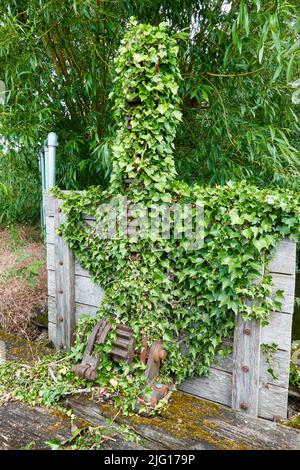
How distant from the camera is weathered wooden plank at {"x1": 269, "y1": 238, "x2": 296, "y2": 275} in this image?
160 centimetres

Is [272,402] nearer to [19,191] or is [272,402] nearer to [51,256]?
[51,256]

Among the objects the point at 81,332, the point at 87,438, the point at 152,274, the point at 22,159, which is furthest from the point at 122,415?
the point at 22,159

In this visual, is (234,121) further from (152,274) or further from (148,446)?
(148,446)

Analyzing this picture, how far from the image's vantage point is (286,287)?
162 cm

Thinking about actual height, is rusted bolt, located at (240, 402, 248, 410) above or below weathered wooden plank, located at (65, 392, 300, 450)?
above

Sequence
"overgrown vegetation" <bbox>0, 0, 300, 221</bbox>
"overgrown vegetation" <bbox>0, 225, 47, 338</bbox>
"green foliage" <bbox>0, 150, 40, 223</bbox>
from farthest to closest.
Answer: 1. "green foliage" <bbox>0, 150, 40, 223</bbox>
2. "overgrown vegetation" <bbox>0, 225, 47, 338</bbox>
3. "overgrown vegetation" <bbox>0, 0, 300, 221</bbox>

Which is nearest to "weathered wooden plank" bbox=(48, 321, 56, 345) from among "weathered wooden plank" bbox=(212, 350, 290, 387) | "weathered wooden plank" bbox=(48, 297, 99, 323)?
"weathered wooden plank" bbox=(48, 297, 99, 323)

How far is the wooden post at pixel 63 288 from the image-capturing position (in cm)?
225

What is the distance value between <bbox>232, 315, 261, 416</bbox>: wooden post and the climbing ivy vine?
0.07m

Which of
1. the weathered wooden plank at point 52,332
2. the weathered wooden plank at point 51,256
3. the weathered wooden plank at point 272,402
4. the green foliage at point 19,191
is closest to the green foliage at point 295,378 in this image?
the weathered wooden plank at point 272,402

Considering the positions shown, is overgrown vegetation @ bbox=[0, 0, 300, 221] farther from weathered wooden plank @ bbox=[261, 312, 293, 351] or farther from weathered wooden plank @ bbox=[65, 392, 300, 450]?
weathered wooden plank @ bbox=[65, 392, 300, 450]

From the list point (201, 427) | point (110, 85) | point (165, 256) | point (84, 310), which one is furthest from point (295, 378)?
point (110, 85)

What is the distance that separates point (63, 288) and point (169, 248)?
35.2 inches

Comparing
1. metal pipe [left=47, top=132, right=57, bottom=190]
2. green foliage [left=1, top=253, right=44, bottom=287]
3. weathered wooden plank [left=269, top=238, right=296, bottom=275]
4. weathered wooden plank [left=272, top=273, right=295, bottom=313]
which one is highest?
metal pipe [left=47, top=132, right=57, bottom=190]
